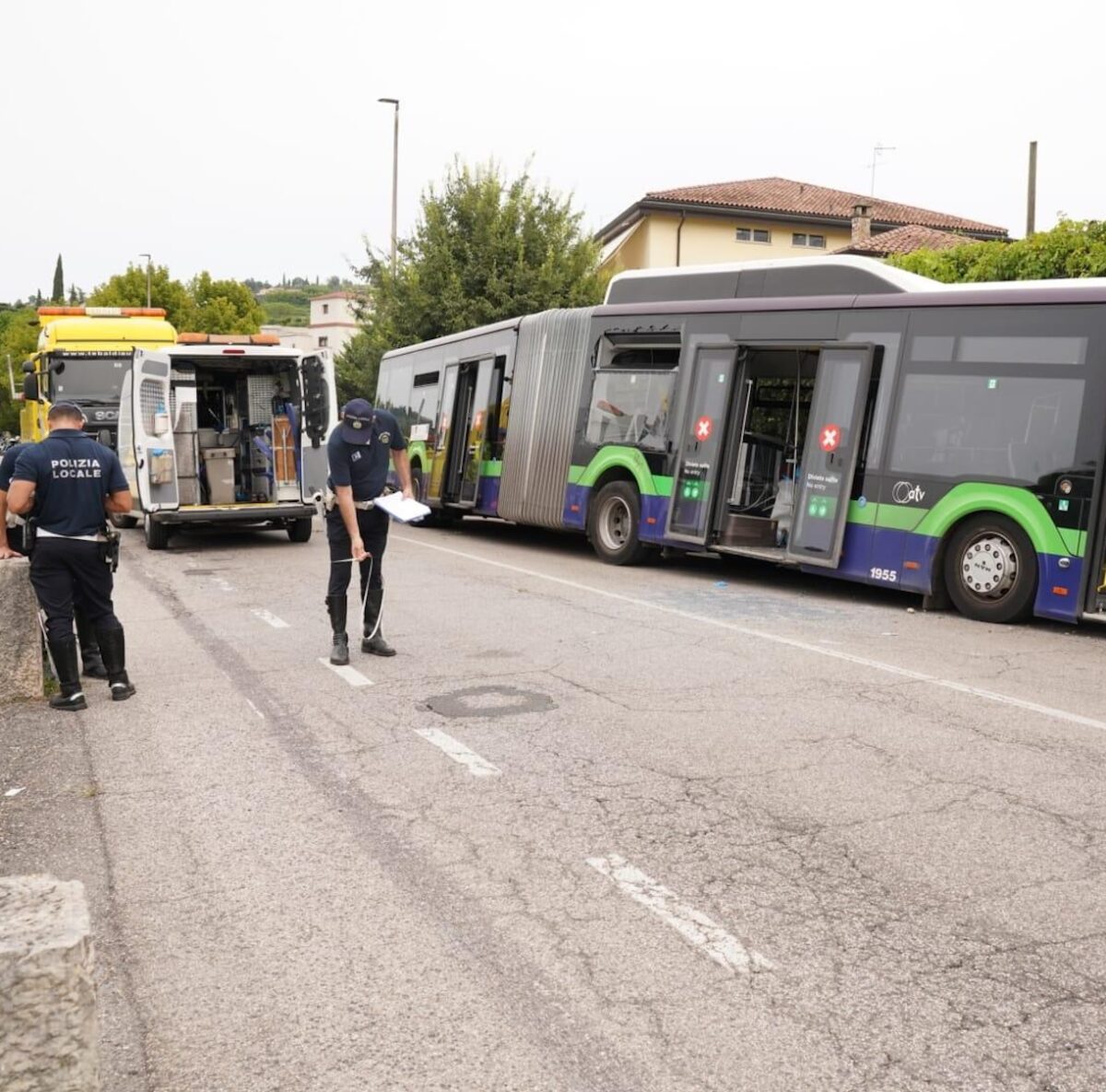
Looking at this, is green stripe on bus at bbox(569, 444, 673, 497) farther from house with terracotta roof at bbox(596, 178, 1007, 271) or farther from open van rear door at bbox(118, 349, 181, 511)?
house with terracotta roof at bbox(596, 178, 1007, 271)

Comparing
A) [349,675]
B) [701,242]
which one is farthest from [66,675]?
[701,242]

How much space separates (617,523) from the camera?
15.1m

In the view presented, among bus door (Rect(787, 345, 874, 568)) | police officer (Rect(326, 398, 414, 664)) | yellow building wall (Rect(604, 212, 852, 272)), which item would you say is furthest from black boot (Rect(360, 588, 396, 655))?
yellow building wall (Rect(604, 212, 852, 272))

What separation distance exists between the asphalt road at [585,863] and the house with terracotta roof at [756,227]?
35607 mm

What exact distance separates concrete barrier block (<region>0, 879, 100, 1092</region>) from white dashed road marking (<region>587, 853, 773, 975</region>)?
1.85m

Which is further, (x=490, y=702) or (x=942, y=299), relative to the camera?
(x=942, y=299)

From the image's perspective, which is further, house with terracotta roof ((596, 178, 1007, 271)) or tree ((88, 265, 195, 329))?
tree ((88, 265, 195, 329))

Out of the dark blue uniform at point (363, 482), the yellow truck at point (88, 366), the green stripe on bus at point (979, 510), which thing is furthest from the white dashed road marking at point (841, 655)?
the yellow truck at point (88, 366)

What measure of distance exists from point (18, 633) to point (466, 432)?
1239 cm

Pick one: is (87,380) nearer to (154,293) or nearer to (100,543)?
(100,543)

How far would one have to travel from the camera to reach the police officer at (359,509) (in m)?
8.09

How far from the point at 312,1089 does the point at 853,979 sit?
155 cm

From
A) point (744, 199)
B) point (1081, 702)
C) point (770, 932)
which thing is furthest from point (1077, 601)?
point (744, 199)

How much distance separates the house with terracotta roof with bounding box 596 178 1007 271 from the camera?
43.4 m
